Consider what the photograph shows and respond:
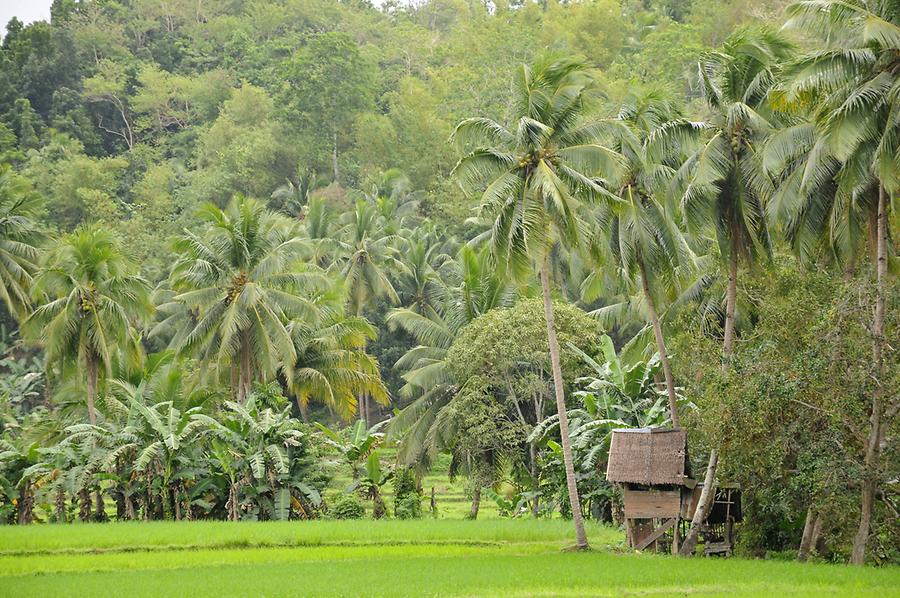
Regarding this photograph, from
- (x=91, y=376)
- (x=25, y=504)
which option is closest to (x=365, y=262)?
(x=91, y=376)

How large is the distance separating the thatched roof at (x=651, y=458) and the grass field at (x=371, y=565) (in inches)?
68.1

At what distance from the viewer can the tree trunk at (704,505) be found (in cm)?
2412

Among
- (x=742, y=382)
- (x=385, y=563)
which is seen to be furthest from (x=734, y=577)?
(x=385, y=563)

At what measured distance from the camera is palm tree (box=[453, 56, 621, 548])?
79.4 ft

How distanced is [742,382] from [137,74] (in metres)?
69.6

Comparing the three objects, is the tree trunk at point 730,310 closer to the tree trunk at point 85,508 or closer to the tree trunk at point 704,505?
the tree trunk at point 704,505

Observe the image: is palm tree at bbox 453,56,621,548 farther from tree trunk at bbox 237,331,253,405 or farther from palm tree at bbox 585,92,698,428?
tree trunk at bbox 237,331,253,405

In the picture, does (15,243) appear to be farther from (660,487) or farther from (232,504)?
(660,487)

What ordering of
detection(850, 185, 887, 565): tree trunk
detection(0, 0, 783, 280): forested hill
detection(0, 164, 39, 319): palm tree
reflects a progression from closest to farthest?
detection(850, 185, 887, 565): tree trunk < detection(0, 164, 39, 319): palm tree < detection(0, 0, 783, 280): forested hill

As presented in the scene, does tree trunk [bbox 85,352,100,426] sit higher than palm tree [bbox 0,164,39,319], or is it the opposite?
palm tree [bbox 0,164,39,319]

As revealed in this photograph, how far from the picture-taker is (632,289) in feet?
98.0

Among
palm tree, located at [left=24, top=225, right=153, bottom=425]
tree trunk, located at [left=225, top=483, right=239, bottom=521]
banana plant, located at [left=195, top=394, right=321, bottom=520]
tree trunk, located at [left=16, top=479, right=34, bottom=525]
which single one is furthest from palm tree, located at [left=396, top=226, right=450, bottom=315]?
tree trunk, located at [left=16, top=479, right=34, bottom=525]

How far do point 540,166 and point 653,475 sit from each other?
7264 millimetres

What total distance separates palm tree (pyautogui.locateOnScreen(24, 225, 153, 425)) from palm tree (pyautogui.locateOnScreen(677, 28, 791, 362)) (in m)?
18.1
